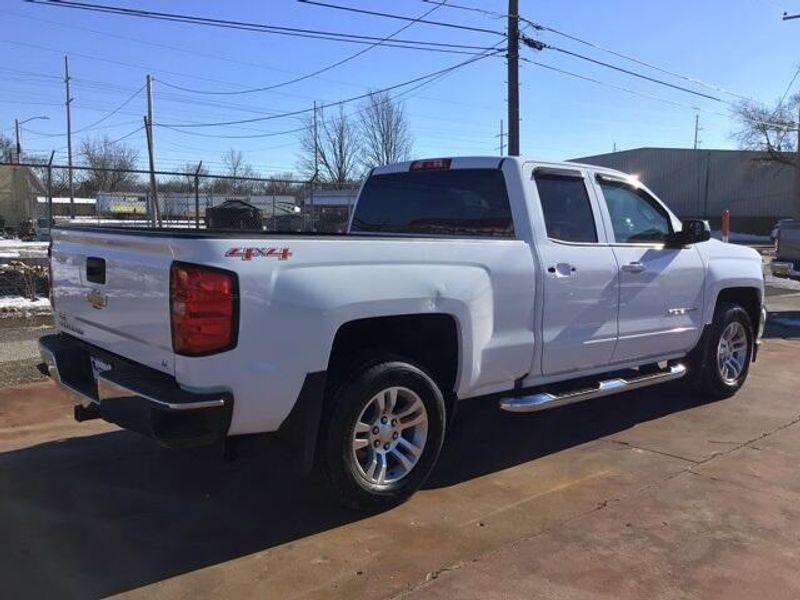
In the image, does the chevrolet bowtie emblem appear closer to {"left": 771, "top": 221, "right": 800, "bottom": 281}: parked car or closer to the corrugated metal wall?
{"left": 771, "top": 221, "right": 800, "bottom": 281}: parked car

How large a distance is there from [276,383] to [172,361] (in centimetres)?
50

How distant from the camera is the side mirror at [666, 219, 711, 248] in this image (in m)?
6.22

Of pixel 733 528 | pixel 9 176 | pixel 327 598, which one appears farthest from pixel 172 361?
pixel 9 176

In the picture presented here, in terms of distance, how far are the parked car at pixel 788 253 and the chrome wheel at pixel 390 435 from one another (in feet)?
38.0

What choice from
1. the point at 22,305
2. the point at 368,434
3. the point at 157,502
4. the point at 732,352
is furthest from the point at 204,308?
the point at 22,305

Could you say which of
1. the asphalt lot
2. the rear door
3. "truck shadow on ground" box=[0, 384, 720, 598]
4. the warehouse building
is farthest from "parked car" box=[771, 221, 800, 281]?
the warehouse building

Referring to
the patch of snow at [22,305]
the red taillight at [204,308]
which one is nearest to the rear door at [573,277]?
the red taillight at [204,308]

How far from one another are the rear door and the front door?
18 cm

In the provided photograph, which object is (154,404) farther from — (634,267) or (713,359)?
(713,359)

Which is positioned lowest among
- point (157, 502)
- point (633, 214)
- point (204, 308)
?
point (157, 502)

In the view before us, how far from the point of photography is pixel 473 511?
14.4ft

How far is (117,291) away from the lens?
4.04 metres

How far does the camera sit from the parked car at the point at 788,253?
539 inches

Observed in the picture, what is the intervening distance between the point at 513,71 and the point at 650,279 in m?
14.7
